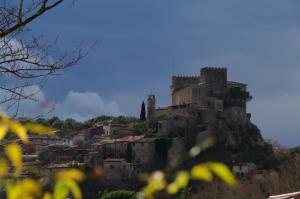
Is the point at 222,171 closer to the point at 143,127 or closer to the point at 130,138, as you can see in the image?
the point at 130,138

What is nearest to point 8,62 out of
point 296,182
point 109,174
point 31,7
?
point 31,7

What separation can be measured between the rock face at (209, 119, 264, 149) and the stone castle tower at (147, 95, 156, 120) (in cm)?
969

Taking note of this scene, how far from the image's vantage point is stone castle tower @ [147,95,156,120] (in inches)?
3194

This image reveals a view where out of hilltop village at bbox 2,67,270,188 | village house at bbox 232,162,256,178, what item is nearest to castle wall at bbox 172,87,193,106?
hilltop village at bbox 2,67,270,188

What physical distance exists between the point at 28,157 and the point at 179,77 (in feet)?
81.2

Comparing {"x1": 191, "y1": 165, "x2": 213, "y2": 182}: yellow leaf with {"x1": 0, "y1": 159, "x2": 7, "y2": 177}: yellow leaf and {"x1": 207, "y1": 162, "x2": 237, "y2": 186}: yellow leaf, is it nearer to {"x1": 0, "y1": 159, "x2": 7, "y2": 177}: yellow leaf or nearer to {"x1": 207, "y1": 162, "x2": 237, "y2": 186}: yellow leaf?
{"x1": 207, "y1": 162, "x2": 237, "y2": 186}: yellow leaf

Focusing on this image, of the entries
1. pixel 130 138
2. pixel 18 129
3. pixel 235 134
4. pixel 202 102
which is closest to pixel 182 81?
pixel 202 102

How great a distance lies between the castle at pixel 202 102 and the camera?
75000mm

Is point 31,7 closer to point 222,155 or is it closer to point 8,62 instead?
point 8,62

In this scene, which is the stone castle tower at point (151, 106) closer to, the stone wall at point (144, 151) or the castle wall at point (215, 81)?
the castle wall at point (215, 81)

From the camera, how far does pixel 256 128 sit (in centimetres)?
7719

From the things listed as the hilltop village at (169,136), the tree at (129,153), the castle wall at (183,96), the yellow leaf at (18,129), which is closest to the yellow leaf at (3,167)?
the yellow leaf at (18,129)

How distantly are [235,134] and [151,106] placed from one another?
12812 millimetres

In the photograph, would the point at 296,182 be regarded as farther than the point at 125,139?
No
